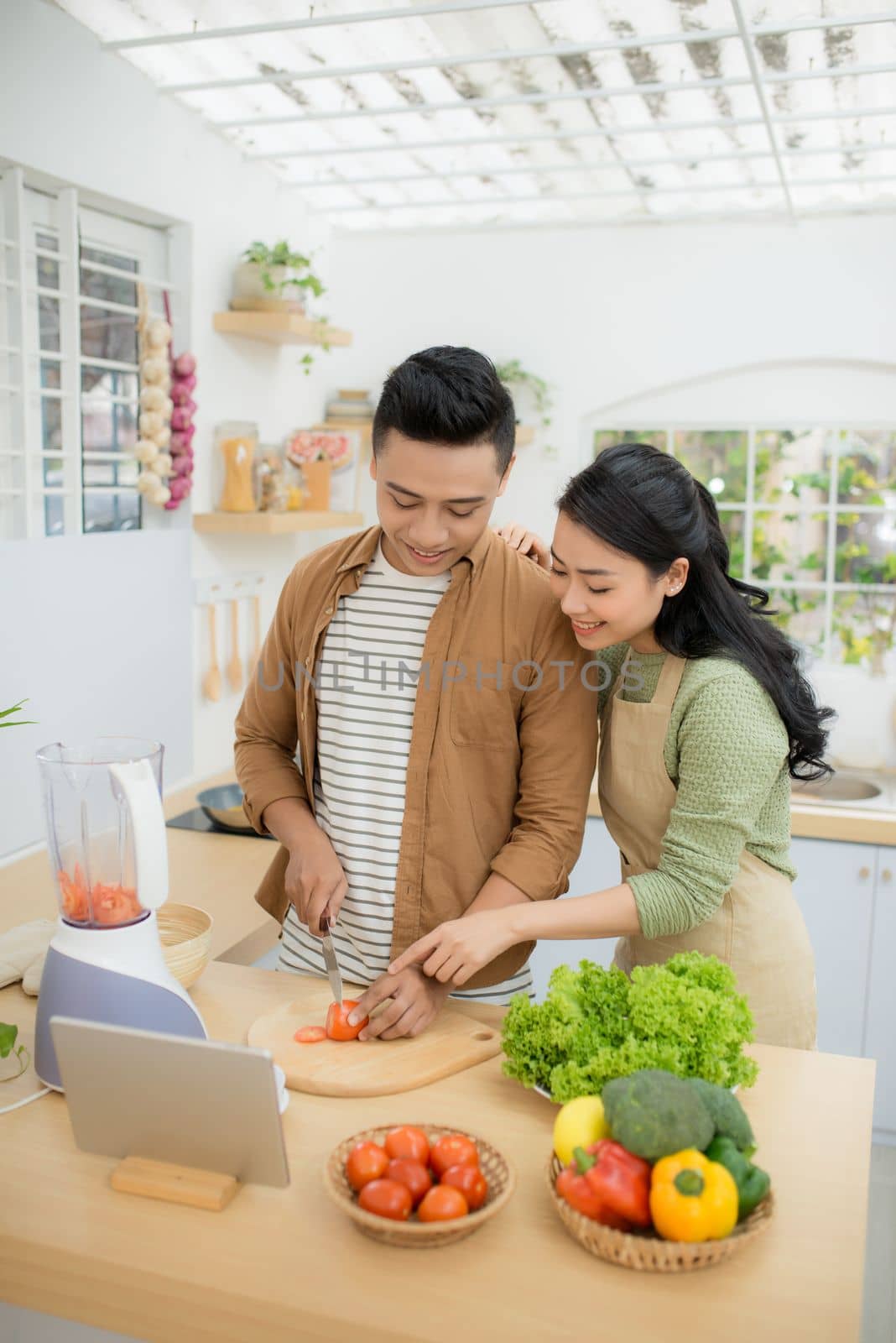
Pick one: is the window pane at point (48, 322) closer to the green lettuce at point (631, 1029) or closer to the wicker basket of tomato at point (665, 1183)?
the green lettuce at point (631, 1029)

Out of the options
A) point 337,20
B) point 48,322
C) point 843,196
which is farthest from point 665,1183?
point 843,196

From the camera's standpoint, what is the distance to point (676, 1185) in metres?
0.95

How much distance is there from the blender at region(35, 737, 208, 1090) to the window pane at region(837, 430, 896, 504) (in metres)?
2.84

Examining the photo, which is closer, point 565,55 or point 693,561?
point 693,561

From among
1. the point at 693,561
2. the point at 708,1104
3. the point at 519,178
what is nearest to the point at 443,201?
the point at 519,178

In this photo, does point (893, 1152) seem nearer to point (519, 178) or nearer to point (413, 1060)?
point (413, 1060)

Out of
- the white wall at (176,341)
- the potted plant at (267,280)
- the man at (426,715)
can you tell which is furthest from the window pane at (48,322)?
the man at (426,715)

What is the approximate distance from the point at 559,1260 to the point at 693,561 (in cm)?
82

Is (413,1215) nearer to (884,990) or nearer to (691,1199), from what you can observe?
(691,1199)

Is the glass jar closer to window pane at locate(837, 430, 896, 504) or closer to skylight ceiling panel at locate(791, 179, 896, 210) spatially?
skylight ceiling panel at locate(791, 179, 896, 210)

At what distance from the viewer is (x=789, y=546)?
3756mm

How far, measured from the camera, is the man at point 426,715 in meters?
1.43

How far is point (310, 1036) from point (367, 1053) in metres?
0.07

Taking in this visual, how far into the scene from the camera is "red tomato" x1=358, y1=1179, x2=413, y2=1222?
39.5 inches
